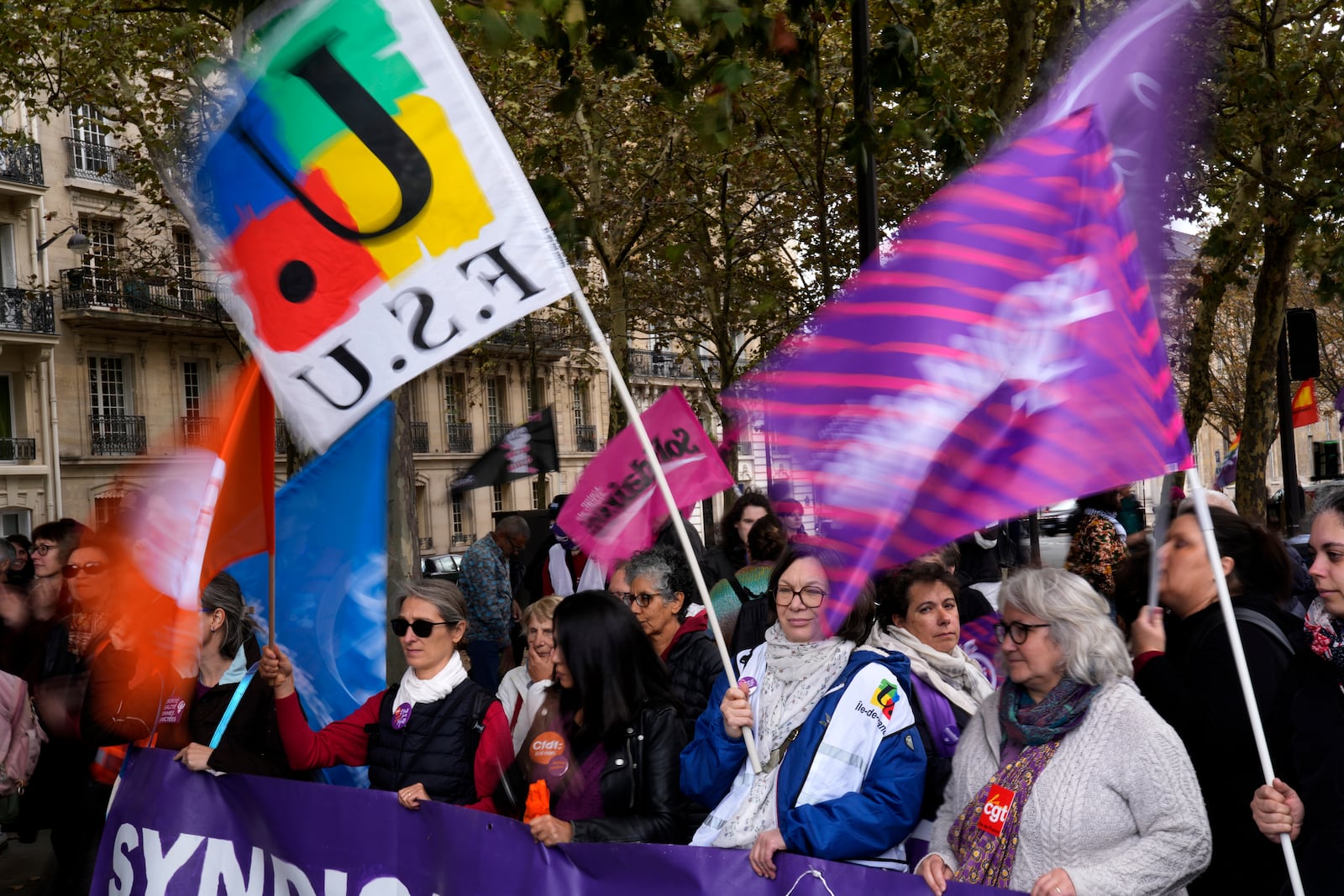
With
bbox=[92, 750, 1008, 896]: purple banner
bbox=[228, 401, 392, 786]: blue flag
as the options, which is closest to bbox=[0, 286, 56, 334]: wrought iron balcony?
bbox=[228, 401, 392, 786]: blue flag

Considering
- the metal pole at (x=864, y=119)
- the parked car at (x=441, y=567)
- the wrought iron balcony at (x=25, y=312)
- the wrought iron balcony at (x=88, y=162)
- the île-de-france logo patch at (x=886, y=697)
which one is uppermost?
the wrought iron balcony at (x=88, y=162)

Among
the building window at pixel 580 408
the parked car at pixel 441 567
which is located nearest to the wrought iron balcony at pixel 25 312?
the parked car at pixel 441 567

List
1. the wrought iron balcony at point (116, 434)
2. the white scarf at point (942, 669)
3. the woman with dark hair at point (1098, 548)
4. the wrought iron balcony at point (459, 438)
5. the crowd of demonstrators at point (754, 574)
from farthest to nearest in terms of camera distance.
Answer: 1. the wrought iron balcony at point (459, 438)
2. the wrought iron balcony at point (116, 434)
3. the crowd of demonstrators at point (754, 574)
4. the woman with dark hair at point (1098, 548)
5. the white scarf at point (942, 669)

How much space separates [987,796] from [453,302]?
188 cm

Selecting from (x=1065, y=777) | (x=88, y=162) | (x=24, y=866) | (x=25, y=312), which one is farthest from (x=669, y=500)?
(x=88, y=162)

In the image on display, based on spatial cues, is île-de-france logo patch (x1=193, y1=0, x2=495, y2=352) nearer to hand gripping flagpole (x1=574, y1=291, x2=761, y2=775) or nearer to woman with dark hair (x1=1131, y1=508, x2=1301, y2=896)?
hand gripping flagpole (x1=574, y1=291, x2=761, y2=775)

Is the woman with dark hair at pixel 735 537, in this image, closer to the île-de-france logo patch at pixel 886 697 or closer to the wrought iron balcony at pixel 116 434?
the île-de-france logo patch at pixel 886 697

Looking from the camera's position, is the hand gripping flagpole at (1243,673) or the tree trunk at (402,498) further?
the tree trunk at (402,498)

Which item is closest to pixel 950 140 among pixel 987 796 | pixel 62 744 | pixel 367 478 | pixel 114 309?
pixel 367 478

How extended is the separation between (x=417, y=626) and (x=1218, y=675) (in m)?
2.44

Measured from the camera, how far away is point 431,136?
3770 millimetres

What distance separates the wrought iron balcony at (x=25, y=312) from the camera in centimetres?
3219

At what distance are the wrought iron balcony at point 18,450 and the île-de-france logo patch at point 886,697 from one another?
33068mm

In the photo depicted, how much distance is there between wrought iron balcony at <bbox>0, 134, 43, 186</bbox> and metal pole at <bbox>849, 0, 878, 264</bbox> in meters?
29.7
